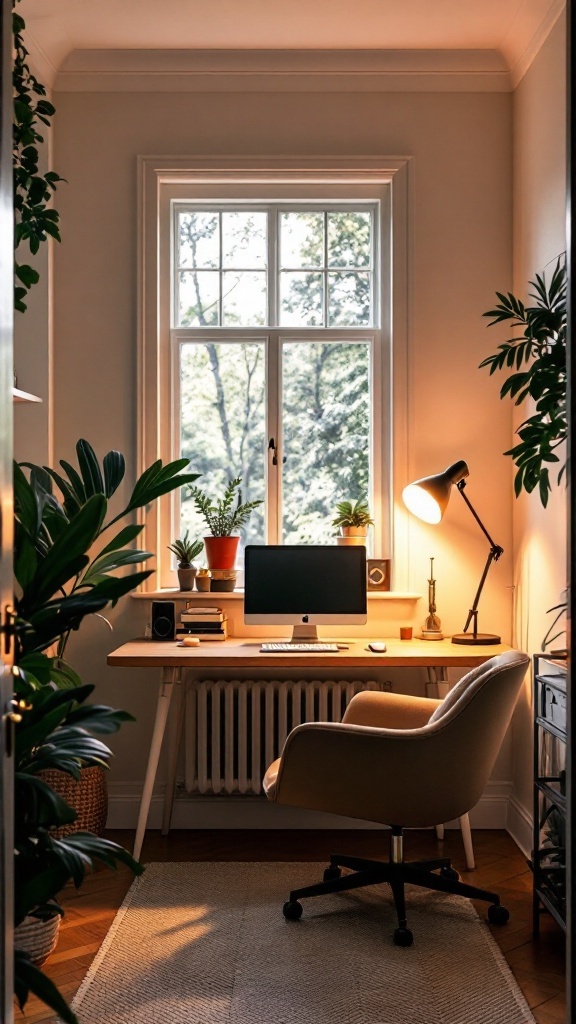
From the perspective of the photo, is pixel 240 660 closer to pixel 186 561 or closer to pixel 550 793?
pixel 186 561

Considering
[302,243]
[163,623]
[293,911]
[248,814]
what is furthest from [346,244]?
[293,911]

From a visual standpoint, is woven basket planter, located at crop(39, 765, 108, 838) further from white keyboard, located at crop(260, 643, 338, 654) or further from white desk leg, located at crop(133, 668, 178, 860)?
white keyboard, located at crop(260, 643, 338, 654)

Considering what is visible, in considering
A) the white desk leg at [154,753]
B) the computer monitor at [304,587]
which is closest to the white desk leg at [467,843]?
the computer monitor at [304,587]

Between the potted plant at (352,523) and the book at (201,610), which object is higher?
the potted plant at (352,523)

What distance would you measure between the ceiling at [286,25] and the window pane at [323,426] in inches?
49.1

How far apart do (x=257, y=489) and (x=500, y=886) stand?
188 cm

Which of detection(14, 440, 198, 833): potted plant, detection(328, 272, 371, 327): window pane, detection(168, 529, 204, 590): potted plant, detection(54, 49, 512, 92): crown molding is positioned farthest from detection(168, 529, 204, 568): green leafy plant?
detection(54, 49, 512, 92): crown molding

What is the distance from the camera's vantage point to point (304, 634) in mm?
3832

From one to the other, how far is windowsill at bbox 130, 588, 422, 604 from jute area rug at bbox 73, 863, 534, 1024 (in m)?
1.15

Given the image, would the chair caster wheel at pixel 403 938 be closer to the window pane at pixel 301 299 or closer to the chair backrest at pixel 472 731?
the chair backrest at pixel 472 731

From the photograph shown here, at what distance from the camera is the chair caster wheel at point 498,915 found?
2.95 metres

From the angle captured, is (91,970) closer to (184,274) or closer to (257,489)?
(257,489)

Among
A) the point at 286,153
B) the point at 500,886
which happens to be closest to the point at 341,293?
the point at 286,153

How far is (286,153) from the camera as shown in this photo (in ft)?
13.2
